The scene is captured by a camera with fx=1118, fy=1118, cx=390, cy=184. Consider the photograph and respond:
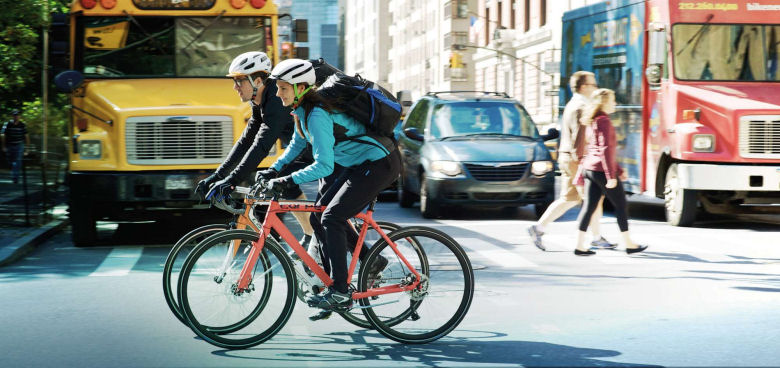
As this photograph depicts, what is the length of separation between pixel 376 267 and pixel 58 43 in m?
6.81

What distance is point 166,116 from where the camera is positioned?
458 inches

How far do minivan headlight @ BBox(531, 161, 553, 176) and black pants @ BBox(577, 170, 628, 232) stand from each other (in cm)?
385

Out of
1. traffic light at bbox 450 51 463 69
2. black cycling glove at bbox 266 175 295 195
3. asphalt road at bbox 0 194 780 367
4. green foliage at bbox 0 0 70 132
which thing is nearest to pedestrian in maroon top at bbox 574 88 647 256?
asphalt road at bbox 0 194 780 367

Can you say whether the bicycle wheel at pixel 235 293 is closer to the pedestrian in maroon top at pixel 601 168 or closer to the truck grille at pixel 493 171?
the pedestrian in maroon top at pixel 601 168


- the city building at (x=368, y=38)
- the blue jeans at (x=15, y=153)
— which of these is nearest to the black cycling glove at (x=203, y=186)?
the blue jeans at (x=15, y=153)

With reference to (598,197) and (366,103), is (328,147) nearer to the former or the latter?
(366,103)

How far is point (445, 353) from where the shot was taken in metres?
6.21

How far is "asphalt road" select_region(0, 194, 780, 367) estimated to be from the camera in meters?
6.11

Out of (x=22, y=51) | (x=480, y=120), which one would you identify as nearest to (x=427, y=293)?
(x=480, y=120)

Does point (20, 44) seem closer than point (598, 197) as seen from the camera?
No

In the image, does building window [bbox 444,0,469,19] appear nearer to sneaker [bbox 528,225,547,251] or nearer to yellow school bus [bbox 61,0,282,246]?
yellow school bus [bbox 61,0,282,246]

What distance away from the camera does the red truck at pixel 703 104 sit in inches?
528

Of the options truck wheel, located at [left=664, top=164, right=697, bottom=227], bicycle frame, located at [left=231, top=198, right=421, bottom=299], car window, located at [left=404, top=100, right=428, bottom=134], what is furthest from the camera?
car window, located at [left=404, top=100, right=428, bottom=134]

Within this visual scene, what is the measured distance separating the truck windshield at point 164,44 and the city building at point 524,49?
27.1m
